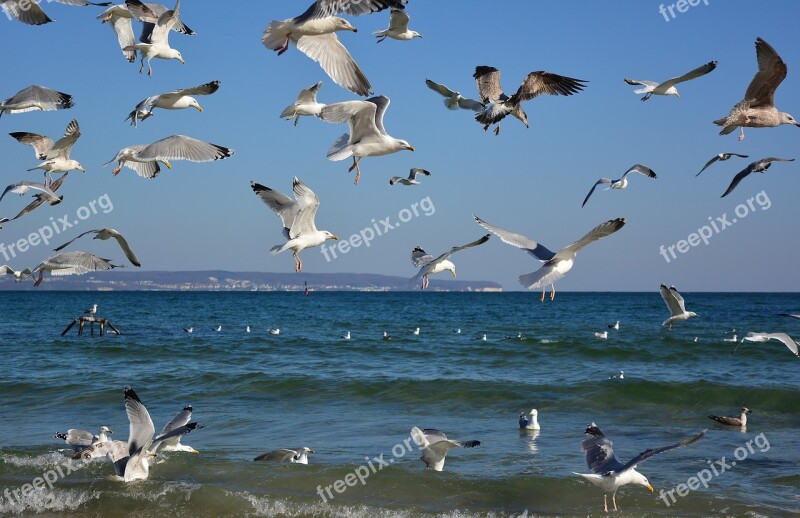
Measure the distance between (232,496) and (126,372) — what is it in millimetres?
10183

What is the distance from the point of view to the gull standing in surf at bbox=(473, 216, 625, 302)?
23.4 feet

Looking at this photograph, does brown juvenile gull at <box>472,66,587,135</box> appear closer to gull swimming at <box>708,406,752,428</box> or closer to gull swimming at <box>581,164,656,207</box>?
gull swimming at <box>581,164,656,207</box>

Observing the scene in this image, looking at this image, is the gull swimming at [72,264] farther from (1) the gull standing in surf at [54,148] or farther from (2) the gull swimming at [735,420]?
(2) the gull swimming at [735,420]

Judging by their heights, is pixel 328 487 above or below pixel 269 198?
below

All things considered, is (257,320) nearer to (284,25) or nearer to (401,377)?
(401,377)

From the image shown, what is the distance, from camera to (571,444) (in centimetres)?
1046

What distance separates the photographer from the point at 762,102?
9.53 m

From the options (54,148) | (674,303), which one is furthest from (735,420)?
(54,148)

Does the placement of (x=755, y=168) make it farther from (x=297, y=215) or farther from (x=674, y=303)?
(x=297, y=215)

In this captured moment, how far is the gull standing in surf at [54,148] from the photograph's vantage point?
9906 mm

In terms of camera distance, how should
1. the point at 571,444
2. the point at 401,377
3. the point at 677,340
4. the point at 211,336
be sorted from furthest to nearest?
1. the point at 211,336
2. the point at 677,340
3. the point at 401,377
4. the point at 571,444

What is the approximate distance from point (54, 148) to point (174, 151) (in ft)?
7.50

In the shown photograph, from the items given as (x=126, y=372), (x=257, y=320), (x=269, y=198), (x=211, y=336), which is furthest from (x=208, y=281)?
(x=269, y=198)

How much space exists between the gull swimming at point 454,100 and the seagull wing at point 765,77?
334 centimetres
